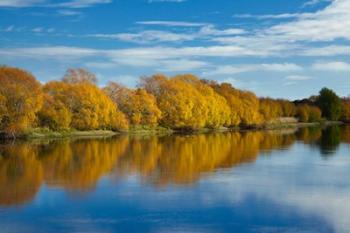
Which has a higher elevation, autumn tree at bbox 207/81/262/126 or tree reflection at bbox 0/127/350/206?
autumn tree at bbox 207/81/262/126

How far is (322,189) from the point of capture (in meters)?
23.6

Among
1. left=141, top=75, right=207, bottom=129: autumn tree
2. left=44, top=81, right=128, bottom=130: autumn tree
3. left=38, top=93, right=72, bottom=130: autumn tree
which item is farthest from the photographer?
left=141, top=75, right=207, bottom=129: autumn tree

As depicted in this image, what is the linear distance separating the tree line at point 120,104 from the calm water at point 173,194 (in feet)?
71.3

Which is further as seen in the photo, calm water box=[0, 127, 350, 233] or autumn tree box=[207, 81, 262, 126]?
autumn tree box=[207, 81, 262, 126]

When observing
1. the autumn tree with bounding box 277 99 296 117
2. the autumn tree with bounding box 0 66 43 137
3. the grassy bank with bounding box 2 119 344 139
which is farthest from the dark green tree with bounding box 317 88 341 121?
the autumn tree with bounding box 0 66 43 137

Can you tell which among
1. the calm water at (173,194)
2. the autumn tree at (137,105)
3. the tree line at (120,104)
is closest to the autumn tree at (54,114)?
the tree line at (120,104)

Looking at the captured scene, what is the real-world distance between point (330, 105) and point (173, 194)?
13448cm

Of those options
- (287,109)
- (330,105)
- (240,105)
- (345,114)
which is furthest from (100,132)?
(345,114)

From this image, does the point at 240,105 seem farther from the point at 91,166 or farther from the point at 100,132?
the point at 91,166

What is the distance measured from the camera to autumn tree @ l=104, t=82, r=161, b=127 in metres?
79.2

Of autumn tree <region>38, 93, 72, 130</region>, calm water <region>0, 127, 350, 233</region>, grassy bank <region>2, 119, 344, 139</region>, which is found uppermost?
autumn tree <region>38, 93, 72, 130</region>

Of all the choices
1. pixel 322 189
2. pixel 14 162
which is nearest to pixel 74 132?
pixel 14 162

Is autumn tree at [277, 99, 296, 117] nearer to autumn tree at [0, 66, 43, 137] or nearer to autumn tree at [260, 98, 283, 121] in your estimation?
autumn tree at [260, 98, 283, 121]

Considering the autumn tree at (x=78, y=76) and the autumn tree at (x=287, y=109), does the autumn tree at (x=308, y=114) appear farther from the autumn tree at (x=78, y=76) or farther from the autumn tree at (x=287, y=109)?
the autumn tree at (x=78, y=76)
